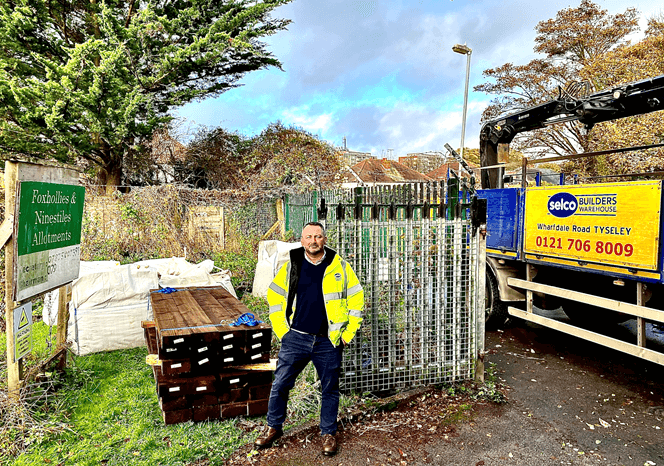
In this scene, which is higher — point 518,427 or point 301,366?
point 301,366

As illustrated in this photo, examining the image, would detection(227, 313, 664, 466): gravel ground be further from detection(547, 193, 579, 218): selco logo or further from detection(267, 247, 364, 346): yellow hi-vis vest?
detection(547, 193, 579, 218): selco logo

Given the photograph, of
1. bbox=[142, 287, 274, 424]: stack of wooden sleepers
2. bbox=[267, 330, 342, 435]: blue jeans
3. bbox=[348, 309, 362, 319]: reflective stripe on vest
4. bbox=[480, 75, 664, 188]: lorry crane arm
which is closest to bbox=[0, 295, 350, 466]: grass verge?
bbox=[142, 287, 274, 424]: stack of wooden sleepers

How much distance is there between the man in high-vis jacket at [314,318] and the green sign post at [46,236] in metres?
2.09

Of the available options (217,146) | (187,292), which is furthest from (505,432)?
(217,146)

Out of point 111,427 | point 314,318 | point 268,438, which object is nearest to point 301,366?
point 314,318

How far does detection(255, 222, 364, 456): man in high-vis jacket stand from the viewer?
343 centimetres

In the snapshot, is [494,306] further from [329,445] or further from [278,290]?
[278,290]

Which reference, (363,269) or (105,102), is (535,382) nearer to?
(363,269)

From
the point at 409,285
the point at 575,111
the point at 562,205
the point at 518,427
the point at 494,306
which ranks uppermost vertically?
the point at 575,111

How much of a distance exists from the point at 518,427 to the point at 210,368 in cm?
280

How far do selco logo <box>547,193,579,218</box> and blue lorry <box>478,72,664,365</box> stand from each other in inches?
0.5

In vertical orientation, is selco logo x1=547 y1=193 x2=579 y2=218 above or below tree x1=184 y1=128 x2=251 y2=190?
below

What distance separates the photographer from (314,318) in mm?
3438

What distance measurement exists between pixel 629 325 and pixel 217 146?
15966 mm
